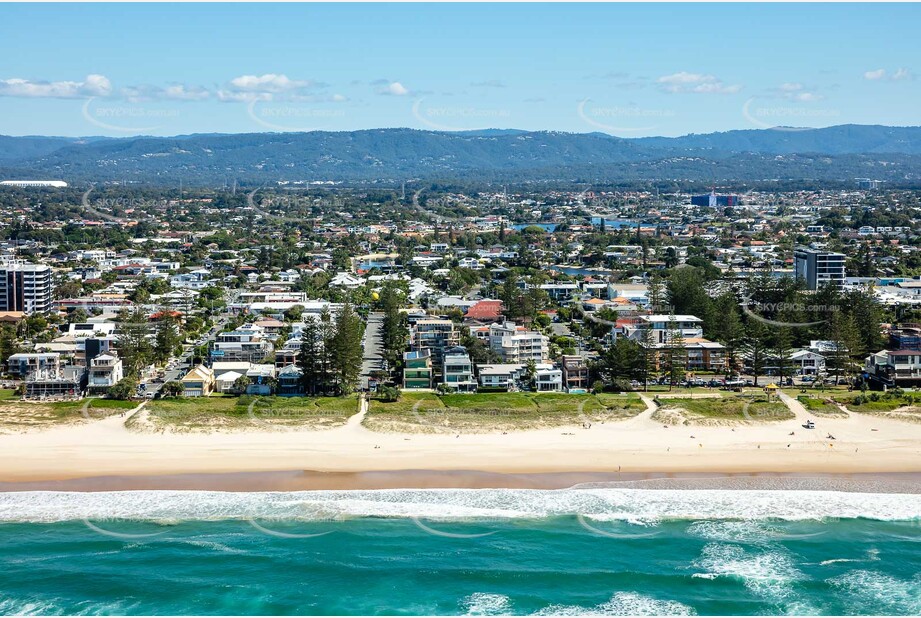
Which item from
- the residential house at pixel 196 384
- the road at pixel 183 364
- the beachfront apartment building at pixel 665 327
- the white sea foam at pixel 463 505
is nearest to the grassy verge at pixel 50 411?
the residential house at pixel 196 384

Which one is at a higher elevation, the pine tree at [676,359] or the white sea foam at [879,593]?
the pine tree at [676,359]

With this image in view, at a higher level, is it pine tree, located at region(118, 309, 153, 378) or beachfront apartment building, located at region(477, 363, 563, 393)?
pine tree, located at region(118, 309, 153, 378)

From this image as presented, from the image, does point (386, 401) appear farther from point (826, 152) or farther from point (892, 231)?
point (826, 152)

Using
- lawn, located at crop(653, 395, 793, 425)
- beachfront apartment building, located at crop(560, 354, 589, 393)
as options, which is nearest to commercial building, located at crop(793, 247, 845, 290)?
beachfront apartment building, located at crop(560, 354, 589, 393)

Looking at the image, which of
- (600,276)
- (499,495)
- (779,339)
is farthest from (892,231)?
(499,495)

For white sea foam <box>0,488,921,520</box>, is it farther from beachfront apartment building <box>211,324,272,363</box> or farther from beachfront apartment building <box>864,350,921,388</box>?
beachfront apartment building <box>211,324,272,363</box>

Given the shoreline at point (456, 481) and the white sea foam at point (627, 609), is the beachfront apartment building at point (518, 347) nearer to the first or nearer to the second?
the shoreline at point (456, 481)
